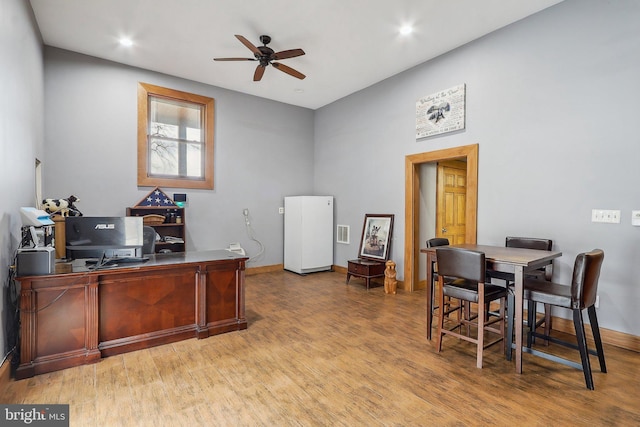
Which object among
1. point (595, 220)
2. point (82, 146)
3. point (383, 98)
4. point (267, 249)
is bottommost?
point (267, 249)

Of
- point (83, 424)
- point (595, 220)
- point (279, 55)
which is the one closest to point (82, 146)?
point (279, 55)

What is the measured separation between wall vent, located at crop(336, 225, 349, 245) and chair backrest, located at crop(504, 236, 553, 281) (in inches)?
122

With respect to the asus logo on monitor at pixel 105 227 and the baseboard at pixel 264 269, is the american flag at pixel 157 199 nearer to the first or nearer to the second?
the baseboard at pixel 264 269

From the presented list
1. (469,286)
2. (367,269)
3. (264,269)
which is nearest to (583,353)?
(469,286)

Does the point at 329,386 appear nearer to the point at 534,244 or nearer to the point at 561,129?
the point at 534,244

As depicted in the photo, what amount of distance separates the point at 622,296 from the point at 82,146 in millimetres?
6758

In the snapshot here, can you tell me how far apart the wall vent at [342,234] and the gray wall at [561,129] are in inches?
82.2

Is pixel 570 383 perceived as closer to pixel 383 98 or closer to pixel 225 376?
pixel 225 376

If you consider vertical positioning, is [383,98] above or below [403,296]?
above

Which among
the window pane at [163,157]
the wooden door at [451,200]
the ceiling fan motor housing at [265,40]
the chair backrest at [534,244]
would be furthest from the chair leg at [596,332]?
the window pane at [163,157]

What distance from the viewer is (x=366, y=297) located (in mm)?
4688

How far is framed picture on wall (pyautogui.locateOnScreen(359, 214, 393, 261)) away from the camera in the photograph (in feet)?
17.5

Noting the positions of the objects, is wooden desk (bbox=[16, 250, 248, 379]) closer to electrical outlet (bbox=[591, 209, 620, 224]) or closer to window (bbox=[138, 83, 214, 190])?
window (bbox=[138, 83, 214, 190])

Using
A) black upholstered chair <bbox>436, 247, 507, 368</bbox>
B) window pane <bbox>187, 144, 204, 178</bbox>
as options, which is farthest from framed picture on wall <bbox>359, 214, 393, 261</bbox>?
window pane <bbox>187, 144, 204, 178</bbox>
